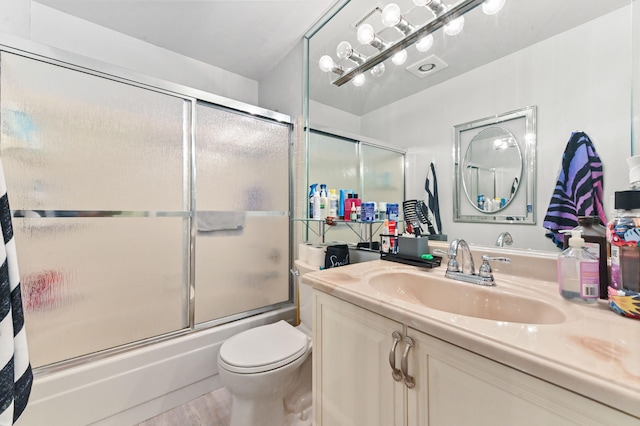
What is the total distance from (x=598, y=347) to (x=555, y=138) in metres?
0.72

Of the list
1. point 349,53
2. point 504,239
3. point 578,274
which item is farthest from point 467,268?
point 349,53

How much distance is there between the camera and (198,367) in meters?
1.58

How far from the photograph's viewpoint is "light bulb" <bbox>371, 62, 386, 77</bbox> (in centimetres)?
143

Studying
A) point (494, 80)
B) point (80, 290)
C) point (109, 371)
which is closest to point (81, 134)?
point (80, 290)

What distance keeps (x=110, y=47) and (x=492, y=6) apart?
222cm

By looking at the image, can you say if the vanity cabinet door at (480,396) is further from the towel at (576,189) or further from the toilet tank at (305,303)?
the toilet tank at (305,303)

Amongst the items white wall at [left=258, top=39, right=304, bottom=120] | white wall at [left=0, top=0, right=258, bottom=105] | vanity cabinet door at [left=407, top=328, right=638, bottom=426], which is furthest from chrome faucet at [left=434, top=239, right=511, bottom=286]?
white wall at [left=0, top=0, right=258, bottom=105]

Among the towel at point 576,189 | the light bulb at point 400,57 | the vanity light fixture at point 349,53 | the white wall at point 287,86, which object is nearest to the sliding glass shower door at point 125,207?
the white wall at point 287,86

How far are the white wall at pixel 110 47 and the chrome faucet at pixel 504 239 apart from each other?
2.19 m

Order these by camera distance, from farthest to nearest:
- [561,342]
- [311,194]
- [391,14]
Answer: [311,194], [391,14], [561,342]

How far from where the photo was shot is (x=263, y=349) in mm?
1244

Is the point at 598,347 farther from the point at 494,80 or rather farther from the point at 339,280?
the point at 494,80

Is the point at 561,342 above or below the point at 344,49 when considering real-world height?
below

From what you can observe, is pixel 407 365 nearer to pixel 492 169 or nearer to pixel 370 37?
pixel 492 169
